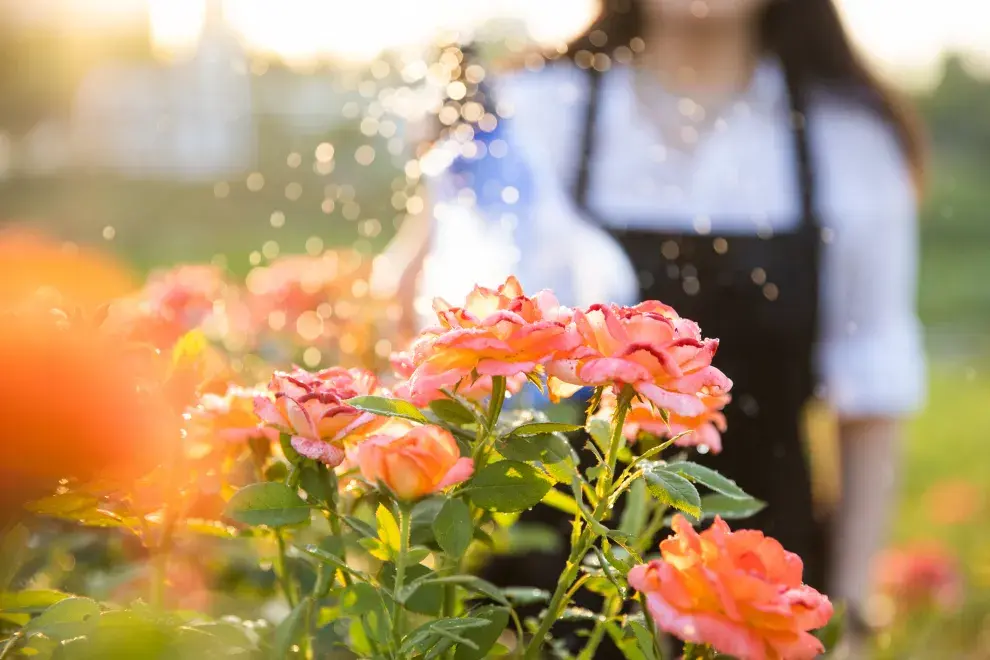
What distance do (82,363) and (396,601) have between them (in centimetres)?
15

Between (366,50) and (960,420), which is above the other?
(366,50)

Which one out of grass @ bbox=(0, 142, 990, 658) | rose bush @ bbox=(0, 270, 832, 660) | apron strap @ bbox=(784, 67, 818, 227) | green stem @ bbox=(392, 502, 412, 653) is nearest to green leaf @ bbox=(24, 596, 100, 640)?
rose bush @ bbox=(0, 270, 832, 660)

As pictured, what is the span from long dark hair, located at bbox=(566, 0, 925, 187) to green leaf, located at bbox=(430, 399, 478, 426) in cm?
121

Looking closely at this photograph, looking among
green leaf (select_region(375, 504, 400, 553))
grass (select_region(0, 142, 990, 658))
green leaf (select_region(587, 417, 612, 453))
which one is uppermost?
green leaf (select_region(587, 417, 612, 453))

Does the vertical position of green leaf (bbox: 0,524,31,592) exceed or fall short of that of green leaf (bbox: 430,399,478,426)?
it falls short

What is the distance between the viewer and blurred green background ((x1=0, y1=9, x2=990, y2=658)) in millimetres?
3768

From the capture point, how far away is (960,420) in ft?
14.2

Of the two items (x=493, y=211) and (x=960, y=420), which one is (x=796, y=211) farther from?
(x=960, y=420)

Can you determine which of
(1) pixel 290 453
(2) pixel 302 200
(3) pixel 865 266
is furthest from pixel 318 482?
(2) pixel 302 200

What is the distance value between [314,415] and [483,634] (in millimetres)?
106

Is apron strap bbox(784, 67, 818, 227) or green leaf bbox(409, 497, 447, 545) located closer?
green leaf bbox(409, 497, 447, 545)

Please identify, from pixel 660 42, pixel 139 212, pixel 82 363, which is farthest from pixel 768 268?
pixel 139 212

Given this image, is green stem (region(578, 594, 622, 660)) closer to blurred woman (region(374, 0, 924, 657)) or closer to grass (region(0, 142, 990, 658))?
blurred woman (region(374, 0, 924, 657))

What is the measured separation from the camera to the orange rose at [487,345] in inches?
14.9
